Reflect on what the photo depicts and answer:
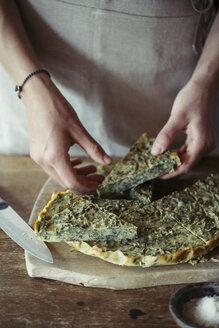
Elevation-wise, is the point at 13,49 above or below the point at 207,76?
above

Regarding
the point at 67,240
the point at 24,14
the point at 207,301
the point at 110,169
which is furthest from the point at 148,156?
the point at 24,14

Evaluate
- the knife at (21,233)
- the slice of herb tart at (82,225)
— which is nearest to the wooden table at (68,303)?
the knife at (21,233)

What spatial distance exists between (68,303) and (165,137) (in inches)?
59.9

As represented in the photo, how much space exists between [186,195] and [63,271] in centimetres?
113

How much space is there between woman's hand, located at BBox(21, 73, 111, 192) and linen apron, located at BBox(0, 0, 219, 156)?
572mm

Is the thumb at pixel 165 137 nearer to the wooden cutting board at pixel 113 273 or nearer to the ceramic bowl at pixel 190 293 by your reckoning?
the wooden cutting board at pixel 113 273

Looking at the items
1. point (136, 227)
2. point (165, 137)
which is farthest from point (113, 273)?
point (165, 137)

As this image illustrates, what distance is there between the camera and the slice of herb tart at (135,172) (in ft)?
11.0

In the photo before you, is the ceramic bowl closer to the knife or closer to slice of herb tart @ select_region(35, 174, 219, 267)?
slice of herb tart @ select_region(35, 174, 219, 267)

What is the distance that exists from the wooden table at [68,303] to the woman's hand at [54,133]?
2.28ft

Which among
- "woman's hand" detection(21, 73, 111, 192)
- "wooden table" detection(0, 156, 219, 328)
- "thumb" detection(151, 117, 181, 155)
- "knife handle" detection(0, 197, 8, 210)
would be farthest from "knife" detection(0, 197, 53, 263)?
"thumb" detection(151, 117, 181, 155)

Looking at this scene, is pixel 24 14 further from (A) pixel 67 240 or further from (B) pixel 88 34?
(A) pixel 67 240

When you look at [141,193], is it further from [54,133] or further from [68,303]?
[68,303]

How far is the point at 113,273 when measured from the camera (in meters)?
2.71
